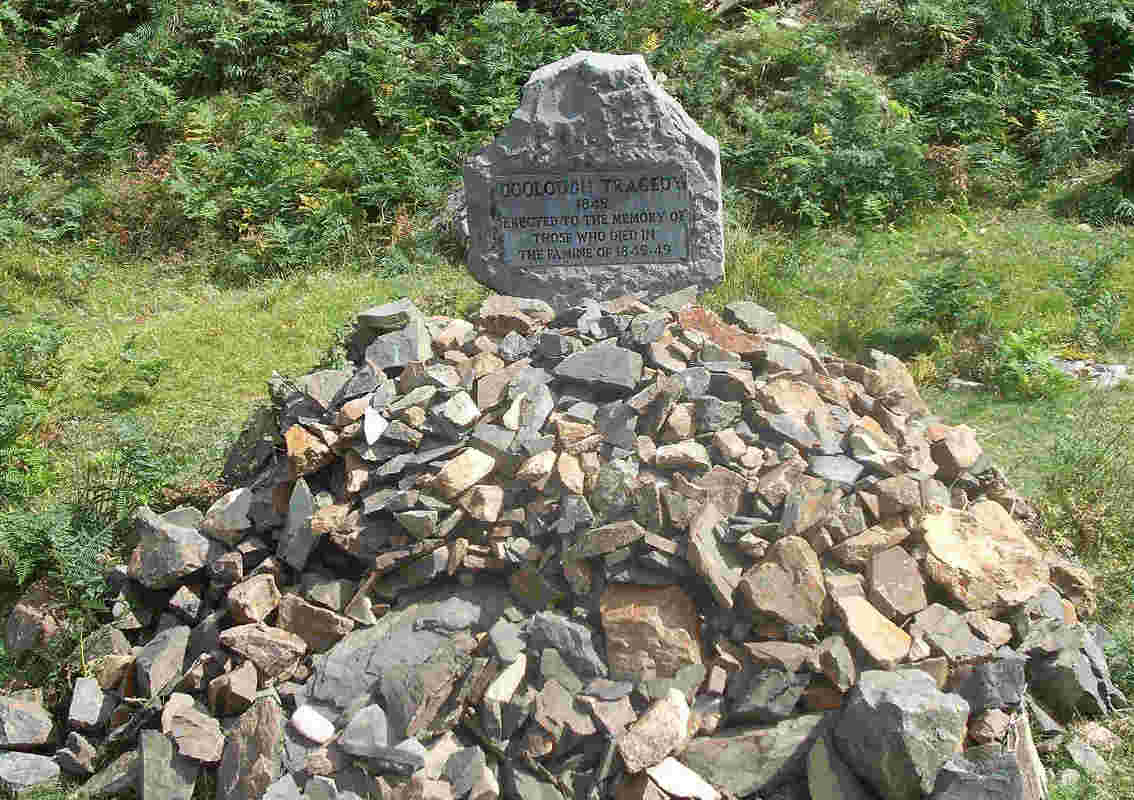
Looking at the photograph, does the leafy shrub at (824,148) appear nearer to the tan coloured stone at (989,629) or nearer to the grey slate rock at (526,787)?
the tan coloured stone at (989,629)

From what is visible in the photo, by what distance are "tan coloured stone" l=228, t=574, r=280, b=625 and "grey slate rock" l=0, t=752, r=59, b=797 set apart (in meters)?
0.94

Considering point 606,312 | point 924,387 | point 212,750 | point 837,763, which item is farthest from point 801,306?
point 212,750

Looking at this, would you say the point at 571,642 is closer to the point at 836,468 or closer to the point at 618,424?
the point at 618,424

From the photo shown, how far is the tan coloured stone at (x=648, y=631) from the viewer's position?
398 cm

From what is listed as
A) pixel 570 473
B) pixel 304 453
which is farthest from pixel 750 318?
pixel 304 453

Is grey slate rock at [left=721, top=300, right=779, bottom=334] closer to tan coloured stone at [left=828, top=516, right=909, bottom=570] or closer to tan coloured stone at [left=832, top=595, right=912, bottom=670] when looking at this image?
tan coloured stone at [left=828, top=516, right=909, bottom=570]

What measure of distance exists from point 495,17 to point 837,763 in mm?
8283

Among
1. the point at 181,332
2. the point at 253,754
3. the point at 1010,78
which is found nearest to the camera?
the point at 253,754

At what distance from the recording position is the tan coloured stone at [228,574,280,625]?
448cm

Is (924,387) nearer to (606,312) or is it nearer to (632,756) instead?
(606,312)

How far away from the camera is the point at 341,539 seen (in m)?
4.53

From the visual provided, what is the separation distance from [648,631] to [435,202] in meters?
5.85

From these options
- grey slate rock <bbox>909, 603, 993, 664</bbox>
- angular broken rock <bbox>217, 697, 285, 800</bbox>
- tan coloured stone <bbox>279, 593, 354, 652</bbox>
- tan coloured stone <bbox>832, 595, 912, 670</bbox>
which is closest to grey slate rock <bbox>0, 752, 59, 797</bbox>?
angular broken rock <bbox>217, 697, 285, 800</bbox>

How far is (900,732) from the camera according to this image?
11.5ft
